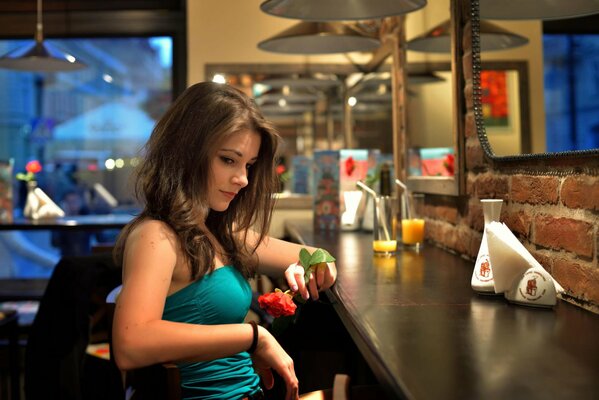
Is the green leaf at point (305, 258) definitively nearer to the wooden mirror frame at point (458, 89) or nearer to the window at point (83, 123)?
the wooden mirror frame at point (458, 89)

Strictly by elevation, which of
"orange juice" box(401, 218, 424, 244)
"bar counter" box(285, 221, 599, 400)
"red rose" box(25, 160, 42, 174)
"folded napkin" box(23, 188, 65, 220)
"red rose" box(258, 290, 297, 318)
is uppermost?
"red rose" box(25, 160, 42, 174)

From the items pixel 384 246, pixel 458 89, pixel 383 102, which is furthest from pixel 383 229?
pixel 383 102

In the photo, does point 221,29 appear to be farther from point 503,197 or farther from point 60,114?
point 503,197

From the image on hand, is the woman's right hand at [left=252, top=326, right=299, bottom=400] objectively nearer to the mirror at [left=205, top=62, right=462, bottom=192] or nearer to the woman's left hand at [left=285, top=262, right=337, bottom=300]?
the woman's left hand at [left=285, top=262, right=337, bottom=300]

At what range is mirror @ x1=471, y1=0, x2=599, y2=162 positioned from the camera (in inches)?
58.0

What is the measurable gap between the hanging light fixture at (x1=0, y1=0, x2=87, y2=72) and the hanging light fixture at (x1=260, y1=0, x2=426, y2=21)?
2015mm

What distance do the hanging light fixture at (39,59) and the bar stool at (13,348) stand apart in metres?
1.39

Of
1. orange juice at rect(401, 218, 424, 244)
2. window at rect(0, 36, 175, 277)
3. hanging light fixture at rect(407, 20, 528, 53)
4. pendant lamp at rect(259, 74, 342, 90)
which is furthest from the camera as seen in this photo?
window at rect(0, 36, 175, 277)

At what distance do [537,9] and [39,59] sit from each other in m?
3.09

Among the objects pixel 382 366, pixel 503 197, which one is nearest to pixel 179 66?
pixel 503 197

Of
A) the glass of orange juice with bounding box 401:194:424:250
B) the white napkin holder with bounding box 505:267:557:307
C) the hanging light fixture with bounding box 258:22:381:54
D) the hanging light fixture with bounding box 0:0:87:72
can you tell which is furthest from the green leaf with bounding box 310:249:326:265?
the hanging light fixture with bounding box 0:0:87:72

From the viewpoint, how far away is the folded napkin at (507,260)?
1521mm

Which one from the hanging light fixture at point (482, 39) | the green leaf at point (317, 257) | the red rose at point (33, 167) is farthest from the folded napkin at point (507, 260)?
the red rose at point (33, 167)

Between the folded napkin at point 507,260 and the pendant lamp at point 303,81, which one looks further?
the pendant lamp at point 303,81
